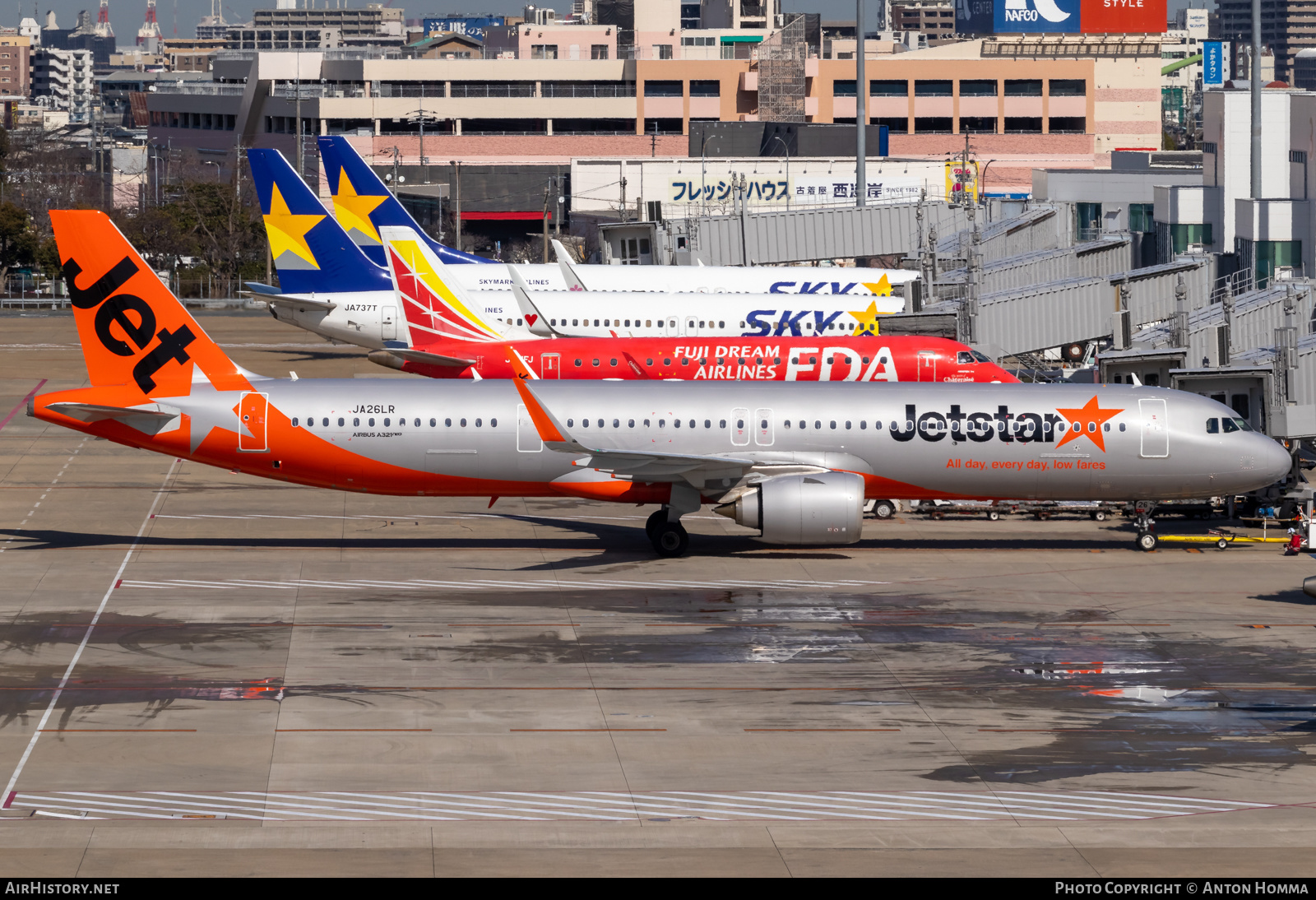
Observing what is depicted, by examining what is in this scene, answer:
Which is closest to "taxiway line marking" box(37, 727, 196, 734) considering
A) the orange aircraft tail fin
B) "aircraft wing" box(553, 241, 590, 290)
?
the orange aircraft tail fin

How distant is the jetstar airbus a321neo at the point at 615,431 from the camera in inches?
1511

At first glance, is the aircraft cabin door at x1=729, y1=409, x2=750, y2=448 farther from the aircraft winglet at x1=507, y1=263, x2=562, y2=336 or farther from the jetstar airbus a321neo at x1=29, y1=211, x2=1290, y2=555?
the aircraft winglet at x1=507, y1=263, x2=562, y2=336

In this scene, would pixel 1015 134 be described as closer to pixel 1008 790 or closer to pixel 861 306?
pixel 861 306

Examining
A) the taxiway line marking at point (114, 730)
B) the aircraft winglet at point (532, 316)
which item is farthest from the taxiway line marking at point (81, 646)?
the aircraft winglet at point (532, 316)

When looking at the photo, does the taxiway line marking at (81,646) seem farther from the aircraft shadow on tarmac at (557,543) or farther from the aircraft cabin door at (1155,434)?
the aircraft cabin door at (1155,434)

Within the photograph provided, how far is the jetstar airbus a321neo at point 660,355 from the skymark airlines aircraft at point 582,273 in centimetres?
970

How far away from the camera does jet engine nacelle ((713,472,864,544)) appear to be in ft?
122

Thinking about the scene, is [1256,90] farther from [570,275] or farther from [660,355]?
[570,275]

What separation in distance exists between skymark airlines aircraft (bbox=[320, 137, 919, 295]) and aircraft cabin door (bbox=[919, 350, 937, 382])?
53.7 ft

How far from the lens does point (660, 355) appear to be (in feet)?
179

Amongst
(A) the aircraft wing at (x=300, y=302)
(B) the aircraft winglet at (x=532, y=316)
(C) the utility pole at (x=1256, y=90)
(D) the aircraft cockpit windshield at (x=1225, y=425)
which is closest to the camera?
(D) the aircraft cockpit windshield at (x=1225, y=425)

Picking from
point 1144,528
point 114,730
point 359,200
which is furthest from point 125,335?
point 359,200

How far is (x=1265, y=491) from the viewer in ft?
144
